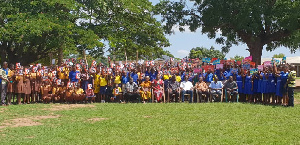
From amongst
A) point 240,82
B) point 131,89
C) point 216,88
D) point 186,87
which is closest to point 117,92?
point 131,89

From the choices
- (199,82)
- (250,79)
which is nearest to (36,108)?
(199,82)

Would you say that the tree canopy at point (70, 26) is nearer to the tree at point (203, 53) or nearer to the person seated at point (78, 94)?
the person seated at point (78, 94)

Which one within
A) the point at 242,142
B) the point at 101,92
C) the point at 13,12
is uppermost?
the point at 13,12

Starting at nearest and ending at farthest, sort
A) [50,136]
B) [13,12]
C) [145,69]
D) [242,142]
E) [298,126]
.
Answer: [242,142] → [50,136] → [298,126] → [145,69] → [13,12]

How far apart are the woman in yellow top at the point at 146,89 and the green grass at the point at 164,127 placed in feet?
10.5

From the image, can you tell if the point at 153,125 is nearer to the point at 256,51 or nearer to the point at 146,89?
the point at 146,89

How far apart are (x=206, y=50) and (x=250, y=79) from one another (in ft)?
183

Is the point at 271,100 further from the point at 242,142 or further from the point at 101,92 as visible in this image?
the point at 242,142

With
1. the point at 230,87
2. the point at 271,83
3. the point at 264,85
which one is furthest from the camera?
the point at 230,87

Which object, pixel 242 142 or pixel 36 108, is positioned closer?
pixel 242 142

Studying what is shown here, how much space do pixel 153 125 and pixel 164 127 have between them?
1.48 ft

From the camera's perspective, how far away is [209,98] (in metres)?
18.7

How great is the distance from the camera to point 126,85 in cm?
1850

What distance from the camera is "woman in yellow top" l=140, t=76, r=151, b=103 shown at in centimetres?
1839
